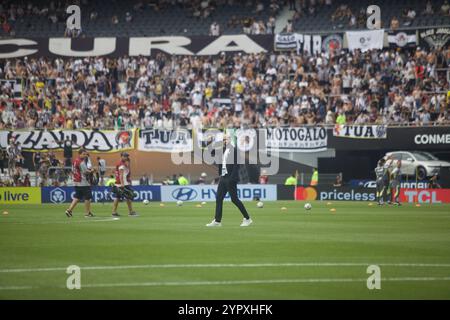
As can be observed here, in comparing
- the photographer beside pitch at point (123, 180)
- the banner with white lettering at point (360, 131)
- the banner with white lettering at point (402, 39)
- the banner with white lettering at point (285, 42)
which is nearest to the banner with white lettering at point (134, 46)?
the banner with white lettering at point (285, 42)

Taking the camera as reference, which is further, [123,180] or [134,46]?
[134,46]

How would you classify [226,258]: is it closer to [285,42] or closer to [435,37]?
[435,37]

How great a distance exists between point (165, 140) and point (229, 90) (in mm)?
5663

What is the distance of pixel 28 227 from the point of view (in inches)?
941

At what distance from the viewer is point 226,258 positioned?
15750 millimetres

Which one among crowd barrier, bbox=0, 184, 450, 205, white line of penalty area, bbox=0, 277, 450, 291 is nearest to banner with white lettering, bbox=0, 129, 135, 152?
crowd barrier, bbox=0, 184, 450, 205

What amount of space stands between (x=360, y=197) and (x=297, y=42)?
12.5 metres

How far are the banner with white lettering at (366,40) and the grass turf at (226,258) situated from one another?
25.4 metres

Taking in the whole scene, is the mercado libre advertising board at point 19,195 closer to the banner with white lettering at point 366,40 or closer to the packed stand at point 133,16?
the packed stand at point 133,16

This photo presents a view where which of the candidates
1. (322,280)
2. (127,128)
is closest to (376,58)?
(127,128)

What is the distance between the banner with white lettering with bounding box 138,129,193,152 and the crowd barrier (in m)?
2.70

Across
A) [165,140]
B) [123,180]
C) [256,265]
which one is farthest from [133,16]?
[256,265]

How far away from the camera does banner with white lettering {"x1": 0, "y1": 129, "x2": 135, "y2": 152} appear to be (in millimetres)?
47062

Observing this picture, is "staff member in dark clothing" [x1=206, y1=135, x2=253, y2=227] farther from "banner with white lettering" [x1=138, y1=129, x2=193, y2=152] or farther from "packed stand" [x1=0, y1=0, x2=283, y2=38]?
"packed stand" [x1=0, y1=0, x2=283, y2=38]
